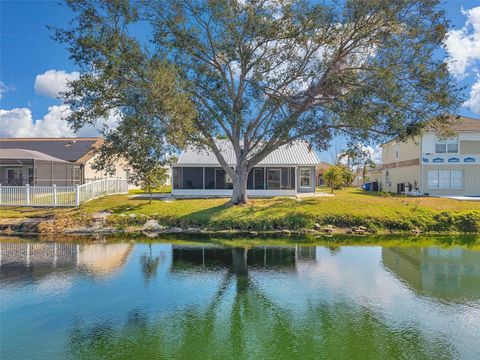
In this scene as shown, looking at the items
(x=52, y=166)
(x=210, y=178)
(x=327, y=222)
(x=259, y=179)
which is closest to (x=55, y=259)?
(x=327, y=222)

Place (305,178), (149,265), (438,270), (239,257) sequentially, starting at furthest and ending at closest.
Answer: (305,178) → (239,257) → (149,265) → (438,270)

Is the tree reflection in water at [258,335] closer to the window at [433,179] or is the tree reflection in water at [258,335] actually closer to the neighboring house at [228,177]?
the neighboring house at [228,177]

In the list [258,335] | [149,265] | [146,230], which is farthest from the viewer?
[146,230]

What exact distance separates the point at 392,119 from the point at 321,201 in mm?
6784

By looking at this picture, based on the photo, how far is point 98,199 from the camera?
24234mm

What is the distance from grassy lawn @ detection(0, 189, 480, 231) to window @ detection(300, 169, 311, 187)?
333 inches

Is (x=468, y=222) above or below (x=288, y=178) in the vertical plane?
below

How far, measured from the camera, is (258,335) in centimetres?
702

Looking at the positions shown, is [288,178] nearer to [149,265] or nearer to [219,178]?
[219,178]

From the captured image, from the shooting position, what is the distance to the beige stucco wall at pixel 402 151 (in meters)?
30.6

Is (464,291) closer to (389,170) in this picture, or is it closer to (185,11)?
(185,11)

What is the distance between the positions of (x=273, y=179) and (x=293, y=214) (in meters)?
9.91

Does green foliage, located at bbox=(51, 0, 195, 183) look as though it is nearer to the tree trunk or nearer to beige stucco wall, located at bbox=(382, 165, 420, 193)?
the tree trunk

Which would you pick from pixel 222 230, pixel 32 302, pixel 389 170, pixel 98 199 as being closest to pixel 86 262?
pixel 32 302
